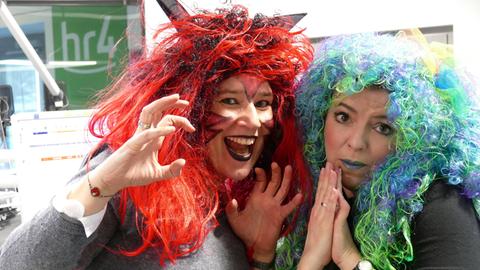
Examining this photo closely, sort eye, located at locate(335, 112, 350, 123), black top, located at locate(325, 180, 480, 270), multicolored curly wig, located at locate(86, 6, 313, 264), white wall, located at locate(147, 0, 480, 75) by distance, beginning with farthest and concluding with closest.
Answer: white wall, located at locate(147, 0, 480, 75) < eye, located at locate(335, 112, 350, 123) < multicolored curly wig, located at locate(86, 6, 313, 264) < black top, located at locate(325, 180, 480, 270)

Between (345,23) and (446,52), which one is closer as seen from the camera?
(446,52)

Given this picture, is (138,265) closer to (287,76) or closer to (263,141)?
(263,141)

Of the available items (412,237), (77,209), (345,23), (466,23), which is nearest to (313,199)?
(412,237)

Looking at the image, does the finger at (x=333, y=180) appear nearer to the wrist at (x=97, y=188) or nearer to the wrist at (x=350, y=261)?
the wrist at (x=350, y=261)

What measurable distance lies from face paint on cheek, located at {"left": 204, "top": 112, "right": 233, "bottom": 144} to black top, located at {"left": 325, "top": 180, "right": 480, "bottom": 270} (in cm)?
49

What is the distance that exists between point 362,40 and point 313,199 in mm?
445

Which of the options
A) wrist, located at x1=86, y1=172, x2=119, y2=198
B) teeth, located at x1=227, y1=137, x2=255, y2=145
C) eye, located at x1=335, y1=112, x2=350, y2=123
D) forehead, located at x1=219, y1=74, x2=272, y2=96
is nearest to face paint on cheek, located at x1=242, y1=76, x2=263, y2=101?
forehead, located at x1=219, y1=74, x2=272, y2=96

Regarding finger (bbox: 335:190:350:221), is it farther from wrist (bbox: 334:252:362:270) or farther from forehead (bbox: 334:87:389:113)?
forehead (bbox: 334:87:389:113)

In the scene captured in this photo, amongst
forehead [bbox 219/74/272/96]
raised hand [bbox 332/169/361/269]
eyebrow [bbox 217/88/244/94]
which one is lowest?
raised hand [bbox 332/169/361/269]

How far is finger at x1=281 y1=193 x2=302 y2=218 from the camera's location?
1312 millimetres

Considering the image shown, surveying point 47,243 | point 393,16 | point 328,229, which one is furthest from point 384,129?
point 393,16

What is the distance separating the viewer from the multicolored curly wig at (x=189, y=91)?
108 centimetres

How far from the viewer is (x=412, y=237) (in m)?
1.05

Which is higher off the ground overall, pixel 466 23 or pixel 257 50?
pixel 466 23
